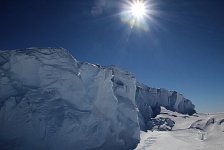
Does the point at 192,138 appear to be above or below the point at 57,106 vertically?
below

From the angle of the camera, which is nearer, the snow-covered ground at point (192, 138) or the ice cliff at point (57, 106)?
the ice cliff at point (57, 106)

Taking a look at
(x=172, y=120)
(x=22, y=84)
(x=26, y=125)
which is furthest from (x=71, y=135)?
(x=172, y=120)

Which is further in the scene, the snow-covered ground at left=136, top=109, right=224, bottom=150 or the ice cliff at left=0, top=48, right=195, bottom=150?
the snow-covered ground at left=136, top=109, right=224, bottom=150

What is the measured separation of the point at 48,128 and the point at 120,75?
22057 mm

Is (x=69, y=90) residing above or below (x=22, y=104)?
above

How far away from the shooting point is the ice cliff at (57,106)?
130 feet

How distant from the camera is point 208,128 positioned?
6731 centimetres

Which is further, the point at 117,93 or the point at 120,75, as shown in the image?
the point at 120,75

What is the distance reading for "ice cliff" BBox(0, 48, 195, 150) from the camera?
39.5 meters

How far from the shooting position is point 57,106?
4231 centimetres

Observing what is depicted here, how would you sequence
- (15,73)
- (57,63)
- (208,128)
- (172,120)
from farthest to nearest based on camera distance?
(172,120) → (208,128) → (57,63) → (15,73)

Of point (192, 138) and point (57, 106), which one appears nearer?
point (57, 106)

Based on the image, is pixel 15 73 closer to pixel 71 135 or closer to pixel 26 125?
pixel 26 125

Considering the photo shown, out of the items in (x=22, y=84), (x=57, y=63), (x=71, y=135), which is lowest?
(x=71, y=135)
